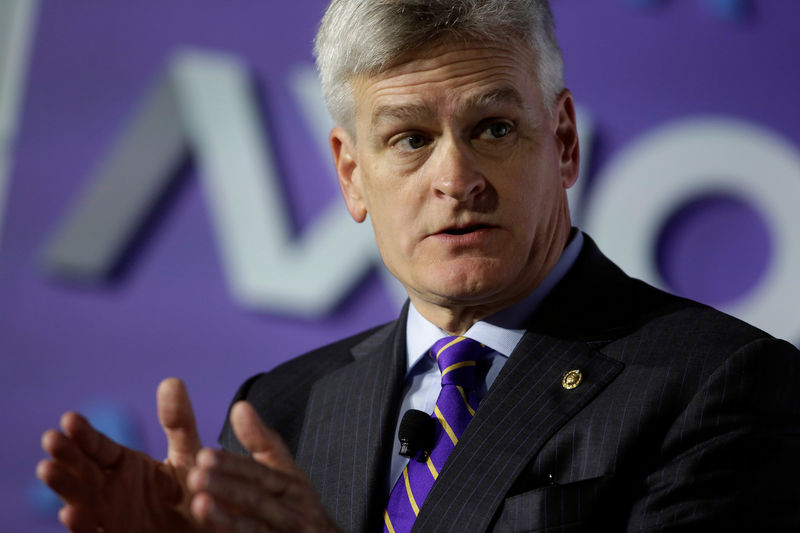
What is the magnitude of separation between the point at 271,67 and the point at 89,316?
A: 44.2 inches

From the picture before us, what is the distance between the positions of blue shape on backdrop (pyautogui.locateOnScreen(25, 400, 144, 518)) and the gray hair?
1.96 meters

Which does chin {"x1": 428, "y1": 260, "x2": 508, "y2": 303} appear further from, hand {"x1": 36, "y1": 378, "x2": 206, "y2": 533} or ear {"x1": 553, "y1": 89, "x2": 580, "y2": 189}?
hand {"x1": 36, "y1": 378, "x2": 206, "y2": 533}

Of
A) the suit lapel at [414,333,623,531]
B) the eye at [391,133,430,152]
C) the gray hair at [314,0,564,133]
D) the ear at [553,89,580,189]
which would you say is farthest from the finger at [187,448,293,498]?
the ear at [553,89,580,189]

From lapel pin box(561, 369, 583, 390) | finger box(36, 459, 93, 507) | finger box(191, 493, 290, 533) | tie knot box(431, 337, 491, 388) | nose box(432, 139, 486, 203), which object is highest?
nose box(432, 139, 486, 203)

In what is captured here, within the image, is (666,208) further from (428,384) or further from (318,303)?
(428,384)

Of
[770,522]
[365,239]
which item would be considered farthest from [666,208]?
[770,522]

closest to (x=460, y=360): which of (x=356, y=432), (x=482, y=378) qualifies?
(x=482, y=378)

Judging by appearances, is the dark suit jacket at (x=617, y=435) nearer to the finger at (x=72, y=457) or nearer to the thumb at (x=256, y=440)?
the thumb at (x=256, y=440)

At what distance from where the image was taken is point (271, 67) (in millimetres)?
3436

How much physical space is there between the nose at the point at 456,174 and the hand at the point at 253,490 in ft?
1.91

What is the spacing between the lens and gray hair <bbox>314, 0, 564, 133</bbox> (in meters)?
1.76

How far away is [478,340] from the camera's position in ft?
5.95

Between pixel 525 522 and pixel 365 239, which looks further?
pixel 365 239

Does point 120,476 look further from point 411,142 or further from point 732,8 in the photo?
point 732,8
